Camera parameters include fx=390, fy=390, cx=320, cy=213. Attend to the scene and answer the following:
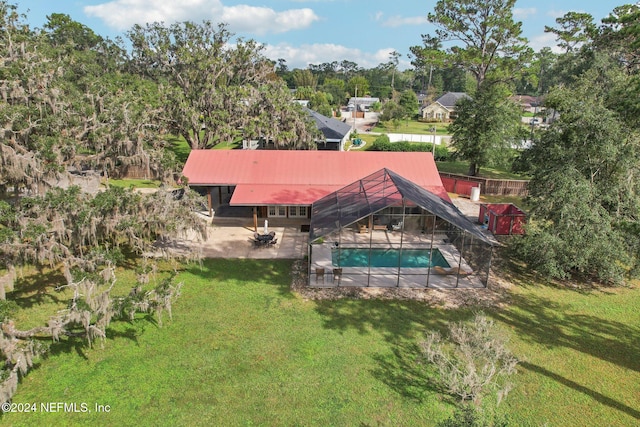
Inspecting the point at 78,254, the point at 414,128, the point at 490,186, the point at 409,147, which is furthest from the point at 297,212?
the point at 414,128

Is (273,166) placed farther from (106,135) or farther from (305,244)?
(106,135)

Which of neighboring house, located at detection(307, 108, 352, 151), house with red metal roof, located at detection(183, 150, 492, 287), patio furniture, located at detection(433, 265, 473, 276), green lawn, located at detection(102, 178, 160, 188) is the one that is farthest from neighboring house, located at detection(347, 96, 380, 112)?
patio furniture, located at detection(433, 265, 473, 276)

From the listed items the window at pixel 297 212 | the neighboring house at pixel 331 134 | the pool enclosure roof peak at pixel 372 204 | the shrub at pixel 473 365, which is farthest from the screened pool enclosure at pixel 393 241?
the neighboring house at pixel 331 134

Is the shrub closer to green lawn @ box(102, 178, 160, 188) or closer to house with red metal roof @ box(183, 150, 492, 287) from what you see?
house with red metal roof @ box(183, 150, 492, 287)

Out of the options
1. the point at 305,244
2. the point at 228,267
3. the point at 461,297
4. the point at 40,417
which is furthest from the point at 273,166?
the point at 40,417

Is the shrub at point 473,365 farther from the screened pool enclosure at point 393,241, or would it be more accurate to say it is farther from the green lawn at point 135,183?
the green lawn at point 135,183
